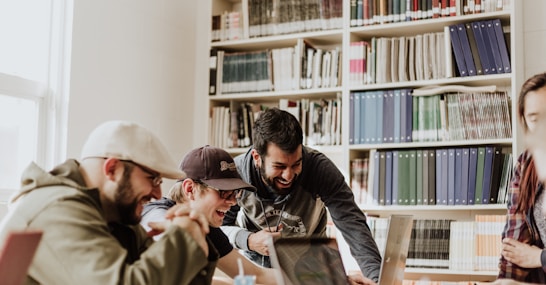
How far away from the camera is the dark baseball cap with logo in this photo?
2.44 m

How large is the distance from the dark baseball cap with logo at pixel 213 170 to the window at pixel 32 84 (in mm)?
1695

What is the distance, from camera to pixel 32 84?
395cm

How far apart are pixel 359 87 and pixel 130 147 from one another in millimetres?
2982

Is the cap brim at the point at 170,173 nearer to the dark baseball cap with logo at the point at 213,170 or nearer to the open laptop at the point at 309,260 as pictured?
the open laptop at the point at 309,260

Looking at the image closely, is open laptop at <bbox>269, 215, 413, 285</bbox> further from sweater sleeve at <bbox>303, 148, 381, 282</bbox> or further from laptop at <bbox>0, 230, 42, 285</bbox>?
laptop at <bbox>0, 230, 42, 285</bbox>

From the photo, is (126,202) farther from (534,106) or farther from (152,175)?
(534,106)

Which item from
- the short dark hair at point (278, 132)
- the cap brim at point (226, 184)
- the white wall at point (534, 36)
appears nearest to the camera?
the cap brim at point (226, 184)

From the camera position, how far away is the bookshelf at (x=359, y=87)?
4.20m

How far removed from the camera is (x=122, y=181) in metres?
1.71

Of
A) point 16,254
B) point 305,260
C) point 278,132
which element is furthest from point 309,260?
point 278,132

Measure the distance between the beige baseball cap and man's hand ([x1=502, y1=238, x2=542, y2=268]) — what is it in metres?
1.58

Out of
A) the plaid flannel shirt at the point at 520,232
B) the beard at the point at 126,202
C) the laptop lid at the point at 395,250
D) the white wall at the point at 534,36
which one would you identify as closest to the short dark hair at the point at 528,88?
the plaid flannel shirt at the point at 520,232

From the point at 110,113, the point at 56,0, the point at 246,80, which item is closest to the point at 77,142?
the point at 110,113

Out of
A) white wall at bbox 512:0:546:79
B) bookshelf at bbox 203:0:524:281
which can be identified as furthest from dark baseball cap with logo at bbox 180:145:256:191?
white wall at bbox 512:0:546:79
